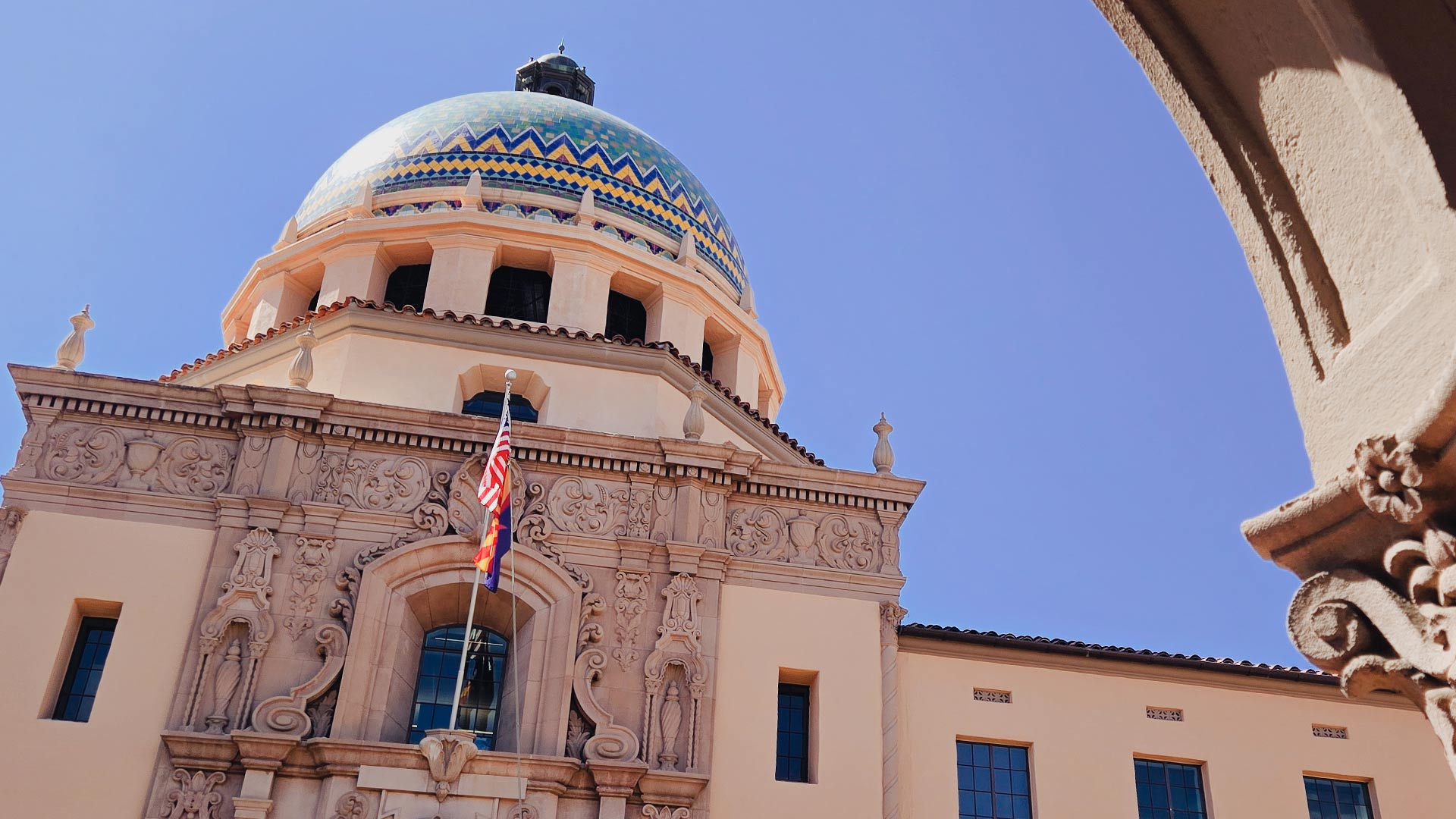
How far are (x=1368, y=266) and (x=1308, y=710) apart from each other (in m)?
15.9

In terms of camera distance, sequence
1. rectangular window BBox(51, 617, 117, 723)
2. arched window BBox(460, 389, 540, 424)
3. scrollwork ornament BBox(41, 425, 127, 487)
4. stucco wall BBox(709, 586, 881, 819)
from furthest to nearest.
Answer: arched window BBox(460, 389, 540, 424) < scrollwork ornament BBox(41, 425, 127, 487) < stucco wall BBox(709, 586, 881, 819) < rectangular window BBox(51, 617, 117, 723)

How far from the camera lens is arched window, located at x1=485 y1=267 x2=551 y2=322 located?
20.2m

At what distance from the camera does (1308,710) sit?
1789 cm

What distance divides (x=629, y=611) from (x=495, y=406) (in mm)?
4511

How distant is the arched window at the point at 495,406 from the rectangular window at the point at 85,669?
5536mm

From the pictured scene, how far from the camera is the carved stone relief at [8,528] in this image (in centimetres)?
1455

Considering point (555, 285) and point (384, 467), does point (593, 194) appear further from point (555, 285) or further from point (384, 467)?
point (384, 467)

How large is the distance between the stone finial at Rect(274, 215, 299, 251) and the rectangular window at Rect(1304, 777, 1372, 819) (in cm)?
1754

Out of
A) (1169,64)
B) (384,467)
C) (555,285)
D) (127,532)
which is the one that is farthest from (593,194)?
(1169,64)

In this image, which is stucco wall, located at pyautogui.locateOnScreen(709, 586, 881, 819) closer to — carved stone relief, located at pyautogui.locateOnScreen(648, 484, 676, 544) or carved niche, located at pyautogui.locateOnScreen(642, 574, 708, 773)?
carved niche, located at pyautogui.locateOnScreen(642, 574, 708, 773)

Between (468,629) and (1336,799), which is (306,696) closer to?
(468,629)

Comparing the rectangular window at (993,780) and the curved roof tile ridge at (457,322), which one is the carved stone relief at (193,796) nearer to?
the curved roof tile ridge at (457,322)

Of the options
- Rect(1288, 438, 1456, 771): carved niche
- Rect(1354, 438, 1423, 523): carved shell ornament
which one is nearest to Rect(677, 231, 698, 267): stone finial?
Rect(1288, 438, 1456, 771): carved niche

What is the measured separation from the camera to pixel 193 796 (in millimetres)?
13359
